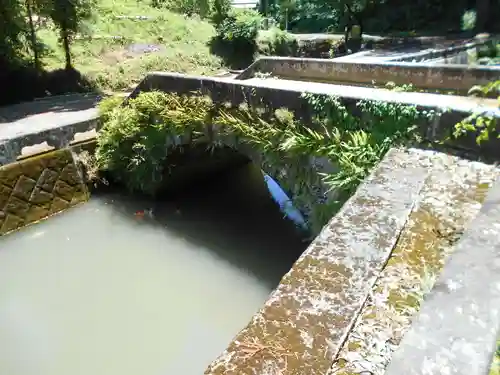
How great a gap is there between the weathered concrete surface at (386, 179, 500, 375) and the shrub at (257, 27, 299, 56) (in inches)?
737

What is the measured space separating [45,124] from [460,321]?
1018 cm

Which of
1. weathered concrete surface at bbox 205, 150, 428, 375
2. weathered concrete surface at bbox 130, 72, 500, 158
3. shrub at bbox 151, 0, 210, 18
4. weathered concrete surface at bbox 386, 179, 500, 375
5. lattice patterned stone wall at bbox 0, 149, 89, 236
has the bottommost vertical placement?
lattice patterned stone wall at bbox 0, 149, 89, 236

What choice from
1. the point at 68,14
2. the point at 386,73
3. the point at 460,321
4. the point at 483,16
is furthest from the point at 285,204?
the point at 483,16

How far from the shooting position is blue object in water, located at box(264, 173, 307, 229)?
26.6 feet

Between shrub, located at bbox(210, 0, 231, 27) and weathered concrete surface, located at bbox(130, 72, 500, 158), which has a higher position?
shrub, located at bbox(210, 0, 231, 27)

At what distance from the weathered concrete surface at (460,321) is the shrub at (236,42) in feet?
59.9

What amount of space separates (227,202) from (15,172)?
13.4 feet

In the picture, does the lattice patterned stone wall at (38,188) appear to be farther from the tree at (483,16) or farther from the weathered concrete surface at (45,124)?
the tree at (483,16)

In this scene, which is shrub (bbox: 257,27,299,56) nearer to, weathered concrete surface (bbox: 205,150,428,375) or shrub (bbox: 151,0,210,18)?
shrub (bbox: 151,0,210,18)

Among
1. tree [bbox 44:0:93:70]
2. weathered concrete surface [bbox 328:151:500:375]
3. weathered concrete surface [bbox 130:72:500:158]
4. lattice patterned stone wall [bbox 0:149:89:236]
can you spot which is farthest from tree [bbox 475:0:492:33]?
lattice patterned stone wall [bbox 0:149:89:236]

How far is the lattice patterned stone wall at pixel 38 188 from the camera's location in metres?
7.59

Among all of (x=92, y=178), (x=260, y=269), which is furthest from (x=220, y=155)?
(x=260, y=269)

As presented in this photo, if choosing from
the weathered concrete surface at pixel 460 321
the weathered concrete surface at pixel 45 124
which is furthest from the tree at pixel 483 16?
the weathered concrete surface at pixel 460 321

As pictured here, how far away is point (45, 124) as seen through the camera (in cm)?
1017
